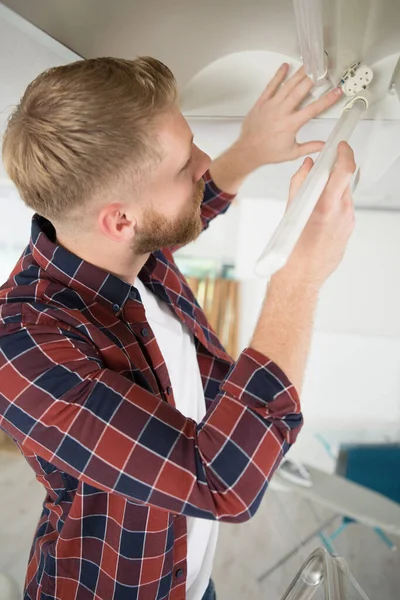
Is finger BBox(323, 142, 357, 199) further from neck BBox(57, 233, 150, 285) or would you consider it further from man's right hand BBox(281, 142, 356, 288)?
neck BBox(57, 233, 150, 285)

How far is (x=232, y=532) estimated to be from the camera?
1.93 meters

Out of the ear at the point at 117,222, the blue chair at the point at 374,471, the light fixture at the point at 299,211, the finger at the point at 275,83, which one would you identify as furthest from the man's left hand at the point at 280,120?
the blue chair at the point at 374,471

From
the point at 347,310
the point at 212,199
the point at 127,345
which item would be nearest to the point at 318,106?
the point at 212,199

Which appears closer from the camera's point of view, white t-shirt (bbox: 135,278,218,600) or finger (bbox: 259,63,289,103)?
finger (bbox: 259,63,289,103)

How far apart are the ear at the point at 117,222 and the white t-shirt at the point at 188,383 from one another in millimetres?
166

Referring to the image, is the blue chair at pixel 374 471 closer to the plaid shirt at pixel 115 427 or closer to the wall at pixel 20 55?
the plaid shirt at pixel 115 427

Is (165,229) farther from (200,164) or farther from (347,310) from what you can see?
(347,310)

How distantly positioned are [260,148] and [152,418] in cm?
45

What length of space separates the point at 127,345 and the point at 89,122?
269 mm

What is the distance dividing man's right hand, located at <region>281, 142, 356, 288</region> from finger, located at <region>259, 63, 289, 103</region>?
0.16 metres

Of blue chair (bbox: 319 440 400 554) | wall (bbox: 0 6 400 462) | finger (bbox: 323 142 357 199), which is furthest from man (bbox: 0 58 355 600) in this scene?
blue chair (bbox: 319 440 400 554)

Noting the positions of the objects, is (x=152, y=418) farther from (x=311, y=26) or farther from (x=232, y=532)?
(x=232, y=532)

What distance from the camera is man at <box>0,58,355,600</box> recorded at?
483 millimetres

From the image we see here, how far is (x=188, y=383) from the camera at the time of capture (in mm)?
761
